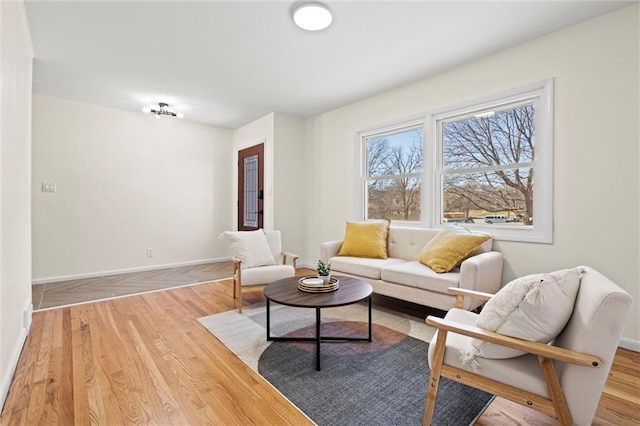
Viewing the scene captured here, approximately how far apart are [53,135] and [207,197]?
7.70ft

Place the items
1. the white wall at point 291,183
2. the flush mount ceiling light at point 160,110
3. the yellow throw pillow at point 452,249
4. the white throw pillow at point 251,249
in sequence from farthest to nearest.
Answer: the white wall at point 291,183 → the flush mount ceiling light at point 160,110 → the white throw pillow at point 251,249 → the yellow throw pillow at point 452,249

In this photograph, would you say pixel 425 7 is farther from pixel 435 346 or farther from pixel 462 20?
pixel 435 346

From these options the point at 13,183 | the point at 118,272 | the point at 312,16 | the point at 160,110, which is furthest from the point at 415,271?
the point at 118,272

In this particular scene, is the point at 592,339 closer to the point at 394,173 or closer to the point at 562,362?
the point at 562,362

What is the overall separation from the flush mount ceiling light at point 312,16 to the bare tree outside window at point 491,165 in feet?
6.24

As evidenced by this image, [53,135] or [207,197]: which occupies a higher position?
[53,135]

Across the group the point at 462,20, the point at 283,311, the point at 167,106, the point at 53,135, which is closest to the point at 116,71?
the point at 167,106

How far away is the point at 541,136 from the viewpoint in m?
2.77

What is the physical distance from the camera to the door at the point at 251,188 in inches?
210

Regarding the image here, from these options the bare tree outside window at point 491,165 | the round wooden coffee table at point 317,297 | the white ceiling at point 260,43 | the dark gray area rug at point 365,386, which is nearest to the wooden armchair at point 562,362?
the dark gray area rug at point 365,386

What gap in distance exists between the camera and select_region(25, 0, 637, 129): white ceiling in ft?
7.70

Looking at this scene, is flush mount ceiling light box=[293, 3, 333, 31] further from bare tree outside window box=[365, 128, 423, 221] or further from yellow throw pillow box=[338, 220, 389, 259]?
yellow throw pillow box=[338, 220, 389, 259]

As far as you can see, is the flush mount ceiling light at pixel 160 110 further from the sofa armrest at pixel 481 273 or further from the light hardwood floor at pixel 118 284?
the sofa armrest at pixel 481 273

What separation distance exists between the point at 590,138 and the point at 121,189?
5851mm
